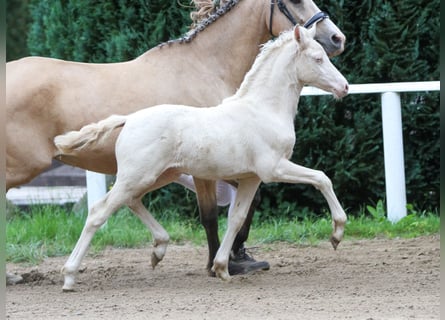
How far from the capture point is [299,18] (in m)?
5.83

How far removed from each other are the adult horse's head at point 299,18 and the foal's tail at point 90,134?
1.37 meters

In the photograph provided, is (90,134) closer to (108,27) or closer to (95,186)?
(95,186)

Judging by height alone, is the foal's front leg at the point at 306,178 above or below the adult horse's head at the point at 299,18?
below

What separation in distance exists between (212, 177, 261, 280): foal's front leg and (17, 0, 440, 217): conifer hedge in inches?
99.4

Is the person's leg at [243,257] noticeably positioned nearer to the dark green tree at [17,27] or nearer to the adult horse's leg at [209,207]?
the adult horse's leg at [209,207]

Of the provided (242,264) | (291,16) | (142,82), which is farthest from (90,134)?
(291,16)

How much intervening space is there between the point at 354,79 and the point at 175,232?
7.05 feet

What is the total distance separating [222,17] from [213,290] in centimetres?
195

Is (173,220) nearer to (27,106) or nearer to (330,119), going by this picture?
(330,119)

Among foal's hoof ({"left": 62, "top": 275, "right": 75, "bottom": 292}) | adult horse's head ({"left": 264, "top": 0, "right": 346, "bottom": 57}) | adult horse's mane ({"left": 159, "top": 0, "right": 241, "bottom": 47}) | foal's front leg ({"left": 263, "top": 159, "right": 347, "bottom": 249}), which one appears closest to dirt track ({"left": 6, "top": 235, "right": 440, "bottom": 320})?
foal's hoof ({"left": 62, "top": 275, "right": 75, "bottom": 292})

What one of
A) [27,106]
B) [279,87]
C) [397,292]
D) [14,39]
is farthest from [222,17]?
[14,39]

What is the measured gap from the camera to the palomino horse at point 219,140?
201 inches

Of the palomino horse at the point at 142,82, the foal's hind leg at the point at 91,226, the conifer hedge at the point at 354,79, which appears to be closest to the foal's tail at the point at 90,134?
the palomino horse at the point at 142,82

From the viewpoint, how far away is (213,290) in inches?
206
